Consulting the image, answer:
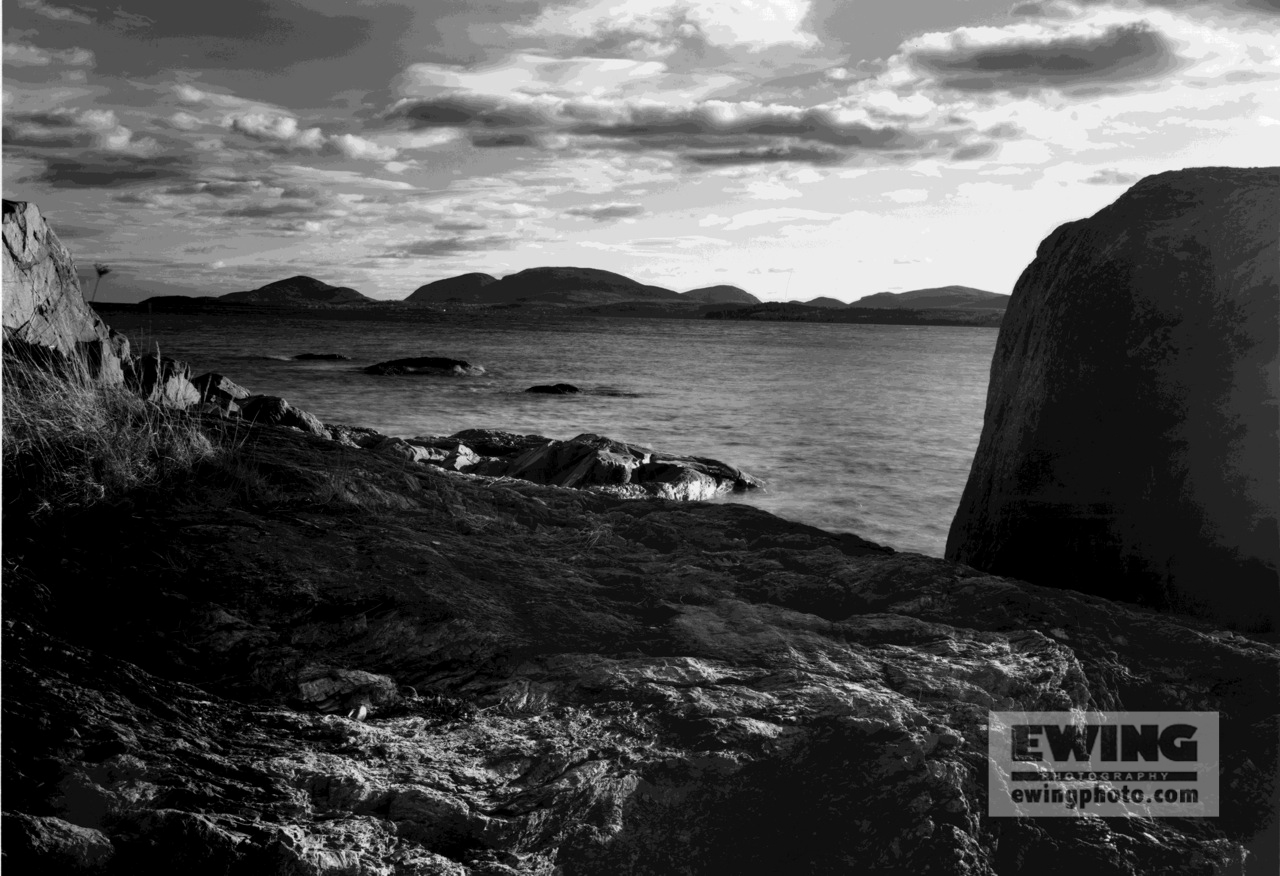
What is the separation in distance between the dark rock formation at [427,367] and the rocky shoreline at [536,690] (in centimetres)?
3229

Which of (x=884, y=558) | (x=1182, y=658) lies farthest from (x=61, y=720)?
(x=1182, y=658)

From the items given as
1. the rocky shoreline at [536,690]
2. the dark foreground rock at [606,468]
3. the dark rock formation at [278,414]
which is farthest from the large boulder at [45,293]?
the rocky shoreline at [536,690]

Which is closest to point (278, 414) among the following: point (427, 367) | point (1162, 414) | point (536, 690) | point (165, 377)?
point (165, 377)

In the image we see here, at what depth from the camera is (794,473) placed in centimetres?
1634

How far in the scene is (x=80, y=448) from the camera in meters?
5.33

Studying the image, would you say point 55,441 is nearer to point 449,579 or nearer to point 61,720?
point 449,579

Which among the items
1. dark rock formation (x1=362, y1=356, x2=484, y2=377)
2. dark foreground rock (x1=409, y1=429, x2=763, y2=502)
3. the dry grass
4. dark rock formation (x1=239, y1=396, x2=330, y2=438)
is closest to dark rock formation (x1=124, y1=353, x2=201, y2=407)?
dark rock formation (x1=239, y1=396, x2=330, y2=438)

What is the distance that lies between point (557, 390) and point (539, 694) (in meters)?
27.4

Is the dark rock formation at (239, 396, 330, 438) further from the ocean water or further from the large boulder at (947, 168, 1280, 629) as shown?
the large boulder at (947, 168, 1280, 629)

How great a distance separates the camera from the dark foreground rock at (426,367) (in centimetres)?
3738

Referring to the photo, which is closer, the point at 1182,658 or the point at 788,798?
the point at 788,798

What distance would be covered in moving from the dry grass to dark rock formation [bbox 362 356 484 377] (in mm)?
31539

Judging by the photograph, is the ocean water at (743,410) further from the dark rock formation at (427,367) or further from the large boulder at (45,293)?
the dark rock formation at (427,367)

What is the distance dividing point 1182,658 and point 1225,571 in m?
1.34
